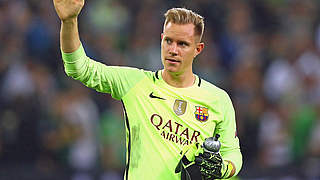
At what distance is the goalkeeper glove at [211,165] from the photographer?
560cm

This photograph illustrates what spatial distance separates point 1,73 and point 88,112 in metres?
1.37

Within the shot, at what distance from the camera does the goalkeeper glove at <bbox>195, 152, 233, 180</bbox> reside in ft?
18.4

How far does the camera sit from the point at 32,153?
35.1 feet

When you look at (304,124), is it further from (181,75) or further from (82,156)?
(181,75)

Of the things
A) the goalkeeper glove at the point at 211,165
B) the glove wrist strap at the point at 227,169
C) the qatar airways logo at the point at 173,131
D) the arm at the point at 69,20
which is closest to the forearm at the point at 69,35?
the arm at the point at 69,20

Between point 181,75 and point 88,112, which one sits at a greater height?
point 181,75

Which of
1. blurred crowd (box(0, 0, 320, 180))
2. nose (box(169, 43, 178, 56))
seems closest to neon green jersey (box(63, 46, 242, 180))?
nose (box(169, 43, 178, 56))

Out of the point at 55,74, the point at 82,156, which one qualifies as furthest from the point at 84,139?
the point at 55,74

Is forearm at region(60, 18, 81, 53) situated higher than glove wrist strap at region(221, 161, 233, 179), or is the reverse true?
forearm at region(60, 18, 81, 53)

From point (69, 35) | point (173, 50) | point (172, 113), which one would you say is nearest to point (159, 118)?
point (172, 113)

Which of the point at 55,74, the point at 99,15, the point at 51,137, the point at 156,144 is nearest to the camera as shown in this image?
the point at 156,144

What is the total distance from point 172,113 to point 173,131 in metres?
0.13

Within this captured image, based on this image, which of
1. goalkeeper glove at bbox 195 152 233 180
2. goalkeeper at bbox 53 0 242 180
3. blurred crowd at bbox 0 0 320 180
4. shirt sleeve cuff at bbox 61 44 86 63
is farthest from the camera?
blurred crowd at bbox 0 0 320 180

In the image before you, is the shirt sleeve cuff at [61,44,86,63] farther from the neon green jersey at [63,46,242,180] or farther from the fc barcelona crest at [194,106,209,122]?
the fc barcelona crest at [194,106,209,122]
